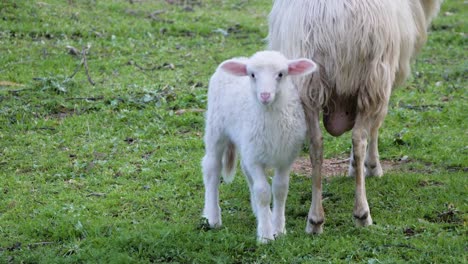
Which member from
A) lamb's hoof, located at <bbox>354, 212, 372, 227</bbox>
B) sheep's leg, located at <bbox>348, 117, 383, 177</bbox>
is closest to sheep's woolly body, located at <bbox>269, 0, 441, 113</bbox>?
lamb's hoof, located at <bbox>354, 212, 372, 227</bbox>

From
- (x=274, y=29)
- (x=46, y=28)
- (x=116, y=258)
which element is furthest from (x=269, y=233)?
(x=46, y=28)

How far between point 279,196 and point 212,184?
0.64 meters

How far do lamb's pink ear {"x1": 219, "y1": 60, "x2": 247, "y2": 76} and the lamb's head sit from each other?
Result: 0.05 feet

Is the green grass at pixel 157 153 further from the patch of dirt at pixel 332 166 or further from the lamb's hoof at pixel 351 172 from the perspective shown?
the lamb's hoof at pixel 351 172

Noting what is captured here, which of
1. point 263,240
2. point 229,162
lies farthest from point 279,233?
point 229,162

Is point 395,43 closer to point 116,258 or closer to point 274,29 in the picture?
point 274,29

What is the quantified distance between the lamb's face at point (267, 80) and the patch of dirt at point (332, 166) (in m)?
2.26

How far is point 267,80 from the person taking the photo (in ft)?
17.8

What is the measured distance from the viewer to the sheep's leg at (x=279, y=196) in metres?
5.94

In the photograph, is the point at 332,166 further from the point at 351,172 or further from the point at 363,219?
the point at 363,219

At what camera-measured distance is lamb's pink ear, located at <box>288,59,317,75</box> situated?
5.52m

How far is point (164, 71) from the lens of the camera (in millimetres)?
10922

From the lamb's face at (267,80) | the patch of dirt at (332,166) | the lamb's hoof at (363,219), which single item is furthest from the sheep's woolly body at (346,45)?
the patch of dirt at (332,166)

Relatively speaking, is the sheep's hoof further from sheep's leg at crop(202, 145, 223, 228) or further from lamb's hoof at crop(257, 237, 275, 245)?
lamb's hoof at crop(257, 237, 275, 245)
